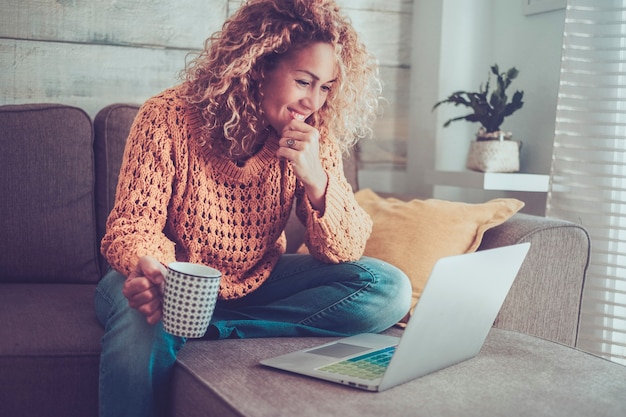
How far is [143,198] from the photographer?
4.61ft

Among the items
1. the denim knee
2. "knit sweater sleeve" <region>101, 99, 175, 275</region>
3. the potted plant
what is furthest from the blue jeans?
the potted plant

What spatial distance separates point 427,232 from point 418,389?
750 mm

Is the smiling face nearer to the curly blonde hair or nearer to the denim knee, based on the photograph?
the curly blonde hair

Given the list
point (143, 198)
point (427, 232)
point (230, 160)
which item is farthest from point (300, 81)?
point (427, 232)

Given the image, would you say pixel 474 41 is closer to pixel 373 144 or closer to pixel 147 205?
pixel 373 144

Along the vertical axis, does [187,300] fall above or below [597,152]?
below

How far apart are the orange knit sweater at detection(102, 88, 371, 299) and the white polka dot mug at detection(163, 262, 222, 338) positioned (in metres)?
0.18

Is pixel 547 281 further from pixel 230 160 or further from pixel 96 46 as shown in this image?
pixel 96 46

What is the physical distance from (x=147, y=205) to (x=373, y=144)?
4.47 ft

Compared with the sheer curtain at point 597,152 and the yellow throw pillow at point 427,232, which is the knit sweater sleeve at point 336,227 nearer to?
the yellow throw pillow at point 427,232

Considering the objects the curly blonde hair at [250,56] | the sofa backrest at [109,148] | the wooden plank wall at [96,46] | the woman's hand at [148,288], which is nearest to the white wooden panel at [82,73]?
the wooden plank wall at [96,46]

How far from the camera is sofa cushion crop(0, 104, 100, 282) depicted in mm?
1820

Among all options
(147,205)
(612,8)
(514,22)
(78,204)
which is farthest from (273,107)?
(514,22)

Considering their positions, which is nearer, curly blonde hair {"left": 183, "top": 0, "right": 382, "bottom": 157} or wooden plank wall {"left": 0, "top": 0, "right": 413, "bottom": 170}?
curly blonde hair {"left": 183, "top": 0, "right": 382, "bottom": 157}
